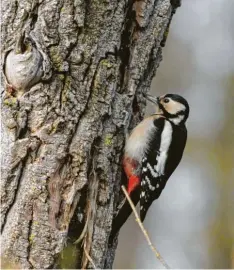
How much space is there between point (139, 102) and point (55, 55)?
64 centimetres

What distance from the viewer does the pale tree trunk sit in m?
2.72

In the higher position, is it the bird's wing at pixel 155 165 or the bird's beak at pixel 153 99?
the bird's beak at pixel 153 99

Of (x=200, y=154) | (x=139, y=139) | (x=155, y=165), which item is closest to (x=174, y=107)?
(x=155, y=165)

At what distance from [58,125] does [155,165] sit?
3.62 ft

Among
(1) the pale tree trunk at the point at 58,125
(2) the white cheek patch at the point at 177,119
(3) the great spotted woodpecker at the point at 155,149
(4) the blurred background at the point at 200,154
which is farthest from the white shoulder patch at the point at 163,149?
(4) the blurred background at the point at 200,154

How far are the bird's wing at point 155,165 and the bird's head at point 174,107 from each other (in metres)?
0.08

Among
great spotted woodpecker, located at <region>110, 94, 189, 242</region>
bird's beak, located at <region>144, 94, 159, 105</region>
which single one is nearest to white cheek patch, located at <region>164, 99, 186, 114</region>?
great spotted woodpecker, located at <region>110, 94, 189, 242</region>

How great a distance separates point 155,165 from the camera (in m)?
3.78

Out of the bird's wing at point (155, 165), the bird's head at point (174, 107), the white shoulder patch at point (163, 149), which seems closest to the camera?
the bird's wing at point (155, 165)

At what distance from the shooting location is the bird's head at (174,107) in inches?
158

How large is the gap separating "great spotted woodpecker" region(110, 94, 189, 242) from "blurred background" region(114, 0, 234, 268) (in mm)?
3550

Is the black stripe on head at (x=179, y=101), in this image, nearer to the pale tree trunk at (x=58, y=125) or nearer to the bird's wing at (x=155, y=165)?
the bird's wing at (x=155, y=165)

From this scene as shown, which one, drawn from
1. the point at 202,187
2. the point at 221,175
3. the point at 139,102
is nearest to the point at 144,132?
the point at 139,102

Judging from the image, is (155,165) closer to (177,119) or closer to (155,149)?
(155,149)
